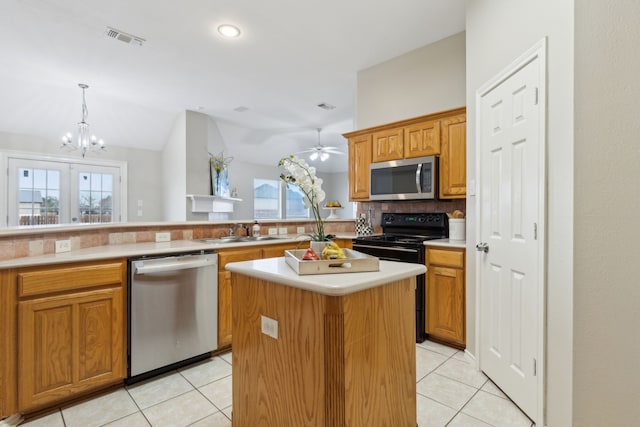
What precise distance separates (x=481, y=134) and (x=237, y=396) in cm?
230

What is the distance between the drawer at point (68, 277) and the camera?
1800 mm

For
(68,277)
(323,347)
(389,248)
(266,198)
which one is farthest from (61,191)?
(323,347)

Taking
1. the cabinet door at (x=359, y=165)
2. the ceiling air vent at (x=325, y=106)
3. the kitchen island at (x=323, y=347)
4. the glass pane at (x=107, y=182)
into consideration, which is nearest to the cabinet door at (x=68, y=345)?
the kitchen island at (x=323, y=347)

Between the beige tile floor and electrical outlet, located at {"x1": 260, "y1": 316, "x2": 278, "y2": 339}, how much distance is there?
0.80 metres

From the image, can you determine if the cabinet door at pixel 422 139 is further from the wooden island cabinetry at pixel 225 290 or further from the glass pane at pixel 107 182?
the glass pane at pixel 107 182

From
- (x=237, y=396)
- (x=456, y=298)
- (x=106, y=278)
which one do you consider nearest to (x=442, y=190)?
(x=456, y=298)

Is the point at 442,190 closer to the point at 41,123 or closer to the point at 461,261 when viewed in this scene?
the point at 461,261

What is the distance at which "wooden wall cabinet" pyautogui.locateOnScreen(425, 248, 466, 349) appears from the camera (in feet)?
8.71

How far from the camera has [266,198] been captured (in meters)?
8.39

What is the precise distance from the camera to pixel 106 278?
2.07 metres

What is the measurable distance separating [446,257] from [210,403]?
82.5 inches

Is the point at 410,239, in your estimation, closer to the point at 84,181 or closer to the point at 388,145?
the point at 388,145

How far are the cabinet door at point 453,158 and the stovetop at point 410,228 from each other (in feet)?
1.09

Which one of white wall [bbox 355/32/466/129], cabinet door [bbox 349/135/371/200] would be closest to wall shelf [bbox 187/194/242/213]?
cabinet door [bbox 349/135/371/200]
